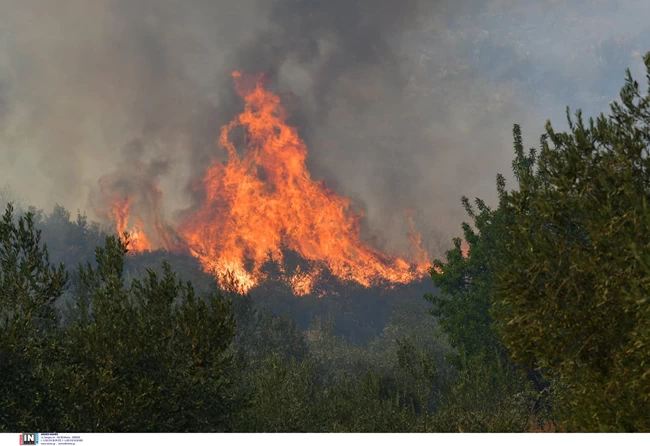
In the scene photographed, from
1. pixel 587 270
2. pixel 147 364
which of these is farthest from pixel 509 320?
pixel 147 364

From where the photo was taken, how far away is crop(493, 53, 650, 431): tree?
19.2 meters

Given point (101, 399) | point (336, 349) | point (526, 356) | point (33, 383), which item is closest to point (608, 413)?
point (526, 356)

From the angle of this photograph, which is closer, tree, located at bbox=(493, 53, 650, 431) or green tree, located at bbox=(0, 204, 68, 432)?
tree, located at bbox=(493, 53, 650, 431)

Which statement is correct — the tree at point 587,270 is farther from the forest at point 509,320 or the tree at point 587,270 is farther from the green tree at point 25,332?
the green tree at point 25,332

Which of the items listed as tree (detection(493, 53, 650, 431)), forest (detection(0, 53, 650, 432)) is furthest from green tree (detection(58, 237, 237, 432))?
tree (detection(493, 53, 650, 431))

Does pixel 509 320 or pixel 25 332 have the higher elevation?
pixel 25 332

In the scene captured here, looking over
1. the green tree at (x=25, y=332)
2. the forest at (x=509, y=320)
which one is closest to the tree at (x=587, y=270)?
the forest at (x=509, y=320)

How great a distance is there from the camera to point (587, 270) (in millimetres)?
19734

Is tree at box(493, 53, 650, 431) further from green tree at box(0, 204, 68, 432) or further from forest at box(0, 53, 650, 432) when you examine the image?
green tree at box(0, 204, 68, 432)

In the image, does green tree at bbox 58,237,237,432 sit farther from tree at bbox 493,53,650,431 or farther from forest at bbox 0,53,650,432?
tree at bbox 493,53,650,431

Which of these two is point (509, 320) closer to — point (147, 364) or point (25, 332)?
point (147, 364)

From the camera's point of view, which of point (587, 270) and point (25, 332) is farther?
point (25, 332)

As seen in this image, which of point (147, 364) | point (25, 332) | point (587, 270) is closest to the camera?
point (587, 270)

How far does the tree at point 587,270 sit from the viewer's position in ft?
63.0
